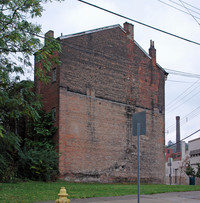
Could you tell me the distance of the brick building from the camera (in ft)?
83.1

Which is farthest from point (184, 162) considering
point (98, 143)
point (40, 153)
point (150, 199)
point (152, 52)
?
point (150, 199)

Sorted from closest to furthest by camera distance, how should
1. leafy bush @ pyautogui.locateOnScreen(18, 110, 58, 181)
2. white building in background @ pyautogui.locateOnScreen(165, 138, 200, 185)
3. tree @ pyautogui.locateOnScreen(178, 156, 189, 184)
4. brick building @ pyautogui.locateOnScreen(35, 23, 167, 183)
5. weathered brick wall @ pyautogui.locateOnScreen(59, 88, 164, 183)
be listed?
leafy bush @ pyautogui.locateOnScreen(18, 110, 58, 181) < weathered brick wall @ pyautogui.locateOnScreen(59, 88, 164, 183) < brick building @ pyautogui.locateOnScreen(35, 23, 167, 183) < white building in background @ pyautogui.locateOnScreen(165, 138, 200, 185) < tree @ pyautogui.locateOnScreen(178, 156, 189, 184)

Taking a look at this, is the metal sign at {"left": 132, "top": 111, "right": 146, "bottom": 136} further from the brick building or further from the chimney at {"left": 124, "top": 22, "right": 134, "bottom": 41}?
the chimney at {"left": 124, "top": 22, "right": 134, "bottom": 41}

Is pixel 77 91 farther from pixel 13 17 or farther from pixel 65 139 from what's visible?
pixel 13 17

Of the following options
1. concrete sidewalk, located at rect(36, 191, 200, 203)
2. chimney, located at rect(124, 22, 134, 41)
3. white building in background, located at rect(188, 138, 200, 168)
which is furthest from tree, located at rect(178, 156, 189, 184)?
concrete sidewalk, located at rect(36, 191, 200, 203)

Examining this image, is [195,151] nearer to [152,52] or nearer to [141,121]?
[152,52]

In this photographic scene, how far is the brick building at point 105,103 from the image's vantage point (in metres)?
25.3

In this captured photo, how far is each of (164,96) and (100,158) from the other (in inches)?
402

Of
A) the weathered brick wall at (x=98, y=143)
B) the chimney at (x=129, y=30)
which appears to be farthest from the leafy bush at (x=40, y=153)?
the chimney at (x=129, y=30)

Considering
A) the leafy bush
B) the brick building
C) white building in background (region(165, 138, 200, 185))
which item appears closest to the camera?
the leafy bush

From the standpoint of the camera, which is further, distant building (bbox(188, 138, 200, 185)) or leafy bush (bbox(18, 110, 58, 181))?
distant building (bbox(188, 138, 200, 185))

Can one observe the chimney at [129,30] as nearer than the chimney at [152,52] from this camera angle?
Yes

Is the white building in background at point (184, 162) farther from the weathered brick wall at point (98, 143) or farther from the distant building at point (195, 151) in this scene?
the weathered brick wall at point (98, 143)

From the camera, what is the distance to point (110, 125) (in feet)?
91.4
